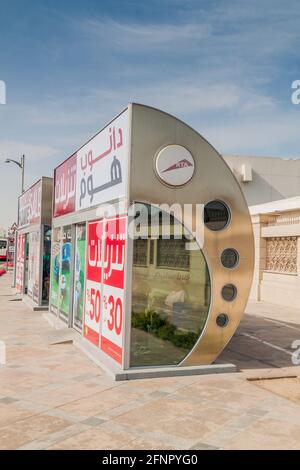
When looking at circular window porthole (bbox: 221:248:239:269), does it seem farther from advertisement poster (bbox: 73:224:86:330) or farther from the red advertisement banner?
advertisement poster (bbox: 73:224:86:330)

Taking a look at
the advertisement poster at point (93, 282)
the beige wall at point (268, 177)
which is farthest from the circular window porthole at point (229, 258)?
the beige wall at point (268, 177)

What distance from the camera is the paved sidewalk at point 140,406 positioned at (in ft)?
17.7

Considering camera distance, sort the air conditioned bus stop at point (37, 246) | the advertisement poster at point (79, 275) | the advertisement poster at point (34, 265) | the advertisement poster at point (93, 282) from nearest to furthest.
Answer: the advertisement poster at point (93, 282), the advertisement poster at point (79, 275), the air conditioned bus stop at point (37, 246), the advertisement poster at point (34, 265)

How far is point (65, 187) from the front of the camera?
43.6 feet

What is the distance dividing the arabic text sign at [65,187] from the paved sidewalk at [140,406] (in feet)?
13.5

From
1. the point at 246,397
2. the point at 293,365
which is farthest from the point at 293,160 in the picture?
the point at 246,397

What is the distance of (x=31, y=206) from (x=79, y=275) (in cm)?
836

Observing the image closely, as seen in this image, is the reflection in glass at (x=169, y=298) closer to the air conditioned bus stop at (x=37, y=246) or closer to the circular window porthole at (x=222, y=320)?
the circular window porthole at (x=222, y=320)

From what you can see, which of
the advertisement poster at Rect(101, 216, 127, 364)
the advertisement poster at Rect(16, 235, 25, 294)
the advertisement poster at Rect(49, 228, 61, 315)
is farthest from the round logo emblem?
the advertisement poster at Rect(16, 235, 25, 294)

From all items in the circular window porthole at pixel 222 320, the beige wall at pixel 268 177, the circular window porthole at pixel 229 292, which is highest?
the beige wall at pixel 268 177

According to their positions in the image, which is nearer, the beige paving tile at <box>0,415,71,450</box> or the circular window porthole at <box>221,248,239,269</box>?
the beige paving tile at <box>0,415,71,450</box>

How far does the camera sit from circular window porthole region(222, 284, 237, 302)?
863 centimetres

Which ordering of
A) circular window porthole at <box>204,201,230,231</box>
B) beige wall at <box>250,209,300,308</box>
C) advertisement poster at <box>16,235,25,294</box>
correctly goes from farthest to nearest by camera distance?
advertisement poster at <box>16,235,25,294</box> → beige wall at <box>250,209,300,308</box> → circular window porthole at <box>204,201,230,231</box>

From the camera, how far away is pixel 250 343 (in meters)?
11.5
